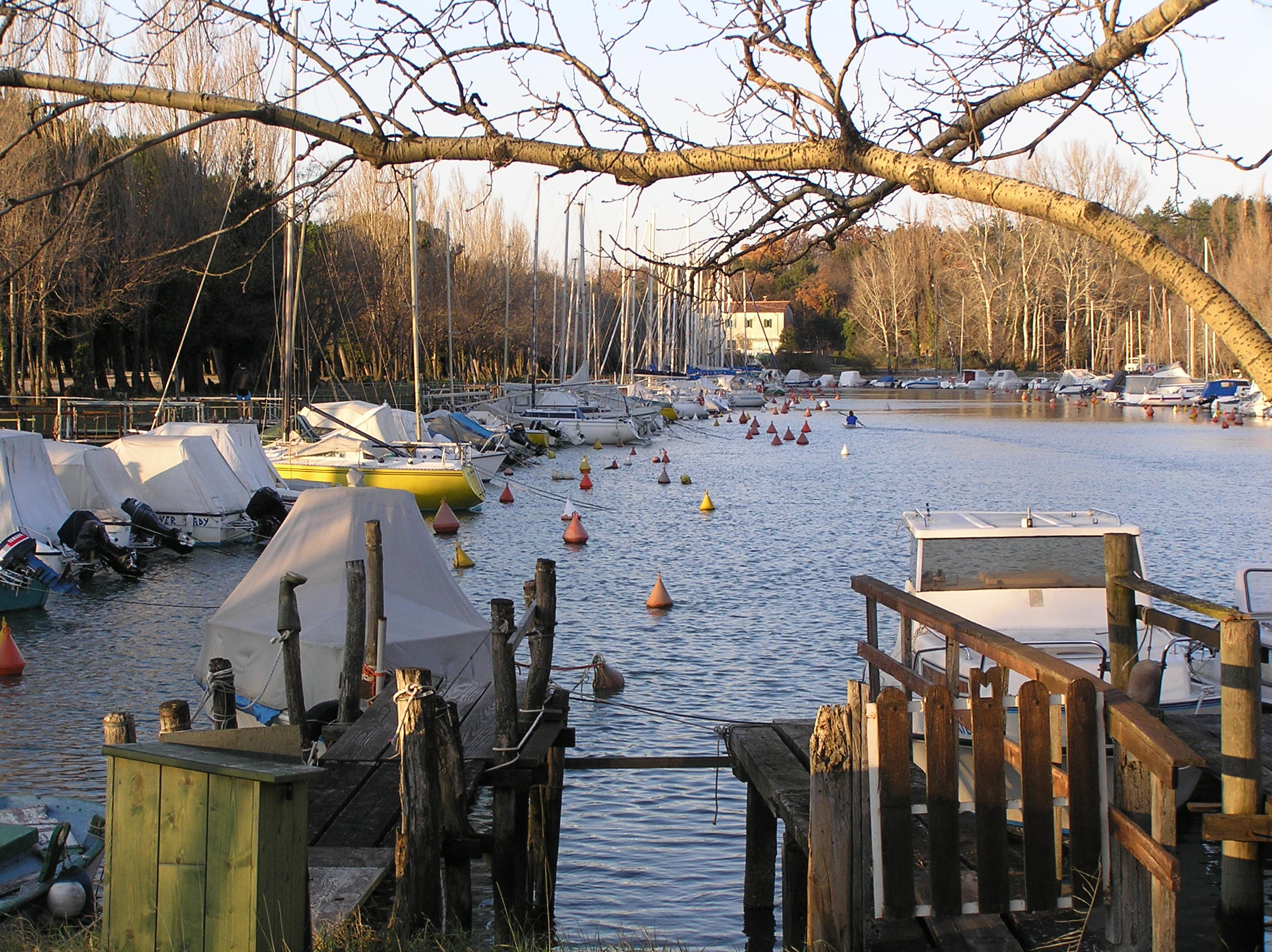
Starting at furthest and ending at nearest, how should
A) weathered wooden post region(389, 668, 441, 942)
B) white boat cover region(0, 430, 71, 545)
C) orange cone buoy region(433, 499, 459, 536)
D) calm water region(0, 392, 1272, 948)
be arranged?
orange cone buoy region(433, 499, 459, 536)
white boat cover region(0, 430, 71, 545)
calm water region(0, 392, 1272, 948)
weathered wooden post region(389, 668, 441, 942)

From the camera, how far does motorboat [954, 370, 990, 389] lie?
115 m

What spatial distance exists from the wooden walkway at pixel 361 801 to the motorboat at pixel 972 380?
362ft

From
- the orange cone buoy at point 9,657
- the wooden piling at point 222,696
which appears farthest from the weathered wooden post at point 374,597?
the orange cone buoy at point 9,657

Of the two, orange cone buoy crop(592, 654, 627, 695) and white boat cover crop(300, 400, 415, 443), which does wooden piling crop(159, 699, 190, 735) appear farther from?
white boat cover crop(300, 400, 415, 443)

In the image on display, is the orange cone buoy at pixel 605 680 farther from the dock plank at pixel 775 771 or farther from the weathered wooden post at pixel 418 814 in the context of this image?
the weathered wooden post at pixel 418 814

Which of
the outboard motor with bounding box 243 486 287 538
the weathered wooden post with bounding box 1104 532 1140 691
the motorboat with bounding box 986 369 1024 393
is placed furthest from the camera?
the motorboat with bounding box 986 369 1024 393

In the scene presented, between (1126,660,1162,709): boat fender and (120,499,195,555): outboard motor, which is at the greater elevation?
(1126,660,1162,709): boat fender

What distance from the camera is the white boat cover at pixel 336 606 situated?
11.0 m

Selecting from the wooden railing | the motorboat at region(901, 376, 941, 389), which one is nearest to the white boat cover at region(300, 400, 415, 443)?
the wooden railing

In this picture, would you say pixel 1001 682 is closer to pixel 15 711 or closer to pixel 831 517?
pixel 15 711

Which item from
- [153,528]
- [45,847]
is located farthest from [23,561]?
[45,847]

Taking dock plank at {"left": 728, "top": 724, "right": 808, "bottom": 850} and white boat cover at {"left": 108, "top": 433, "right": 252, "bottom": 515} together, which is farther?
white boat cover at {"left": 108, "top": 433, "right": 252, "bottom": 515}

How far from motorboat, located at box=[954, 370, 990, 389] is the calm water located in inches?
Answer: 2600

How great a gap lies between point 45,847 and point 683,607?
13224 millimetres
